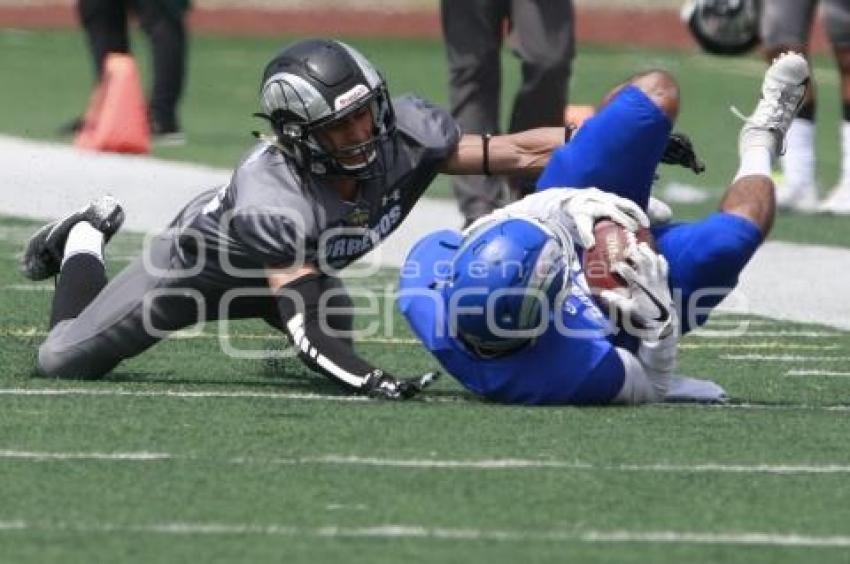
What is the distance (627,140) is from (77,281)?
1860 mm

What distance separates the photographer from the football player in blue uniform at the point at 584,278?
22.0 feet

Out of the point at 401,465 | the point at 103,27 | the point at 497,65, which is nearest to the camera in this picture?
the point at 401,465

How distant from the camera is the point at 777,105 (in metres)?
7.37

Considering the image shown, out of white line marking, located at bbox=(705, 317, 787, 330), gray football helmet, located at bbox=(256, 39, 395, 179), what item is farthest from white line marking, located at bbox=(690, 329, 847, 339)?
gray football helmet, located at bbox=(256, 39, 395, 179)

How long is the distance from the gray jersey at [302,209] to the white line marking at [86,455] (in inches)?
40.2

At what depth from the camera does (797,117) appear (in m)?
12.0

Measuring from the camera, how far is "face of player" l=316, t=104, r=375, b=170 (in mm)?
7023

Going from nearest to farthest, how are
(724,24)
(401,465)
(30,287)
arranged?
(401,465) < (30,287) < (724,24)

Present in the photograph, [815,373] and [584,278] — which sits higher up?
[584,278]

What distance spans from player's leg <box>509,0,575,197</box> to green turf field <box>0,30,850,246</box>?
135cm

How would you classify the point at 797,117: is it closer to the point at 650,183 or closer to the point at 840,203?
the point at 840,203

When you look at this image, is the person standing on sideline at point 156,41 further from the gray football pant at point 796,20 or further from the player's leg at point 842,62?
the player's leg at point 842,62

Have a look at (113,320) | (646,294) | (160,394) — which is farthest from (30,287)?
(646,294)

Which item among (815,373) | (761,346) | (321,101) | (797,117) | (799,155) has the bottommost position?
(799,155)
